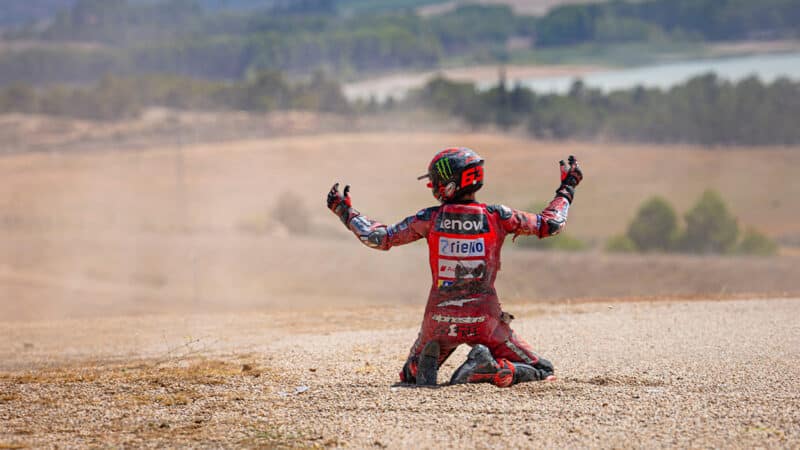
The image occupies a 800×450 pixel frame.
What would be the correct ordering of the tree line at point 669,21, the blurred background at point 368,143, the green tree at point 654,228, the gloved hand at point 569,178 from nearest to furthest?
the gloved hand at point 569,178
the blurred background at point 368,143
the green tree at point 654,228
the tree line at point 669,21

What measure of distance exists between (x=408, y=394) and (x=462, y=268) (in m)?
1.05

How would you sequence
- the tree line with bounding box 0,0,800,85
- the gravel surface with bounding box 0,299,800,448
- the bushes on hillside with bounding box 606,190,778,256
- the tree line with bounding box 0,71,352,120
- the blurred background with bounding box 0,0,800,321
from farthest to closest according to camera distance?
the tree line with bounding box 0,71,352,120, the tree line with bounding box 0,0,800,85, the bushes on hillside with bounding box 606,190,778,256, the blurred background with bounding box 0,0,800,321, the gravel surface with bounding box 0,299,800,448

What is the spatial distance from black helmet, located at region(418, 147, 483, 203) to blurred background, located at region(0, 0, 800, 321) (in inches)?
659

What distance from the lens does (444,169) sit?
26.2 feet

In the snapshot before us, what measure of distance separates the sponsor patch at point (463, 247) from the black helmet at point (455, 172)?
37 centimetres

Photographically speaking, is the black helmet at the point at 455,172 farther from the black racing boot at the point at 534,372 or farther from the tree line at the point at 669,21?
the tree line at the point at 669,21

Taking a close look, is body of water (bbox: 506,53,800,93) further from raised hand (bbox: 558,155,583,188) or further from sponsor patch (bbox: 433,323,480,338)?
sponsor patch (bbox: 433,323,480,338)

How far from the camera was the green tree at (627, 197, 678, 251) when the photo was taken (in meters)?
41.6

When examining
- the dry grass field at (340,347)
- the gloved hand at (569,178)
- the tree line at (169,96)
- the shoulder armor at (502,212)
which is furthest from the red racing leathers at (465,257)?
the tree line at (169,96)

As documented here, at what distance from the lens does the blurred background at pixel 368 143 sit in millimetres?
33438

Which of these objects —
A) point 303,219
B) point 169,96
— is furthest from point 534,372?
point 169,96

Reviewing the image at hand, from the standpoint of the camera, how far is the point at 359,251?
3759cm

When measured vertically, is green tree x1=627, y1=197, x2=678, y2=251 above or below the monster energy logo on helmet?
below

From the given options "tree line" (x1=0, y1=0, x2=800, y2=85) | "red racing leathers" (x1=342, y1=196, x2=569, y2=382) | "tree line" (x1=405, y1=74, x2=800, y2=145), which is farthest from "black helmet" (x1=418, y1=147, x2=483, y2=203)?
"tree line" (x1=0, y1=0, x2=800, y2=85)
